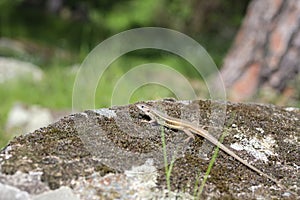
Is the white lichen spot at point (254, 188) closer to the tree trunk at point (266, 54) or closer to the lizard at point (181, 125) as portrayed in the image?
the lizard at point (181, 125)

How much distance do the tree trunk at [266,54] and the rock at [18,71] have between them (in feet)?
9.67

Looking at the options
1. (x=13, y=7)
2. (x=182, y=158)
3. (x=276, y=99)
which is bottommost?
(x=182, y=158)

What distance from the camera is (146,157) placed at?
241cm

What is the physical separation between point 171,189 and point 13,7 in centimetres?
1626

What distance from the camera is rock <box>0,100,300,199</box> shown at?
2205 mm

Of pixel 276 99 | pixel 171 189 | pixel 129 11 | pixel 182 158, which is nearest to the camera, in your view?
pixel 171 189

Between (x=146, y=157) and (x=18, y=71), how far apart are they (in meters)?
6.90

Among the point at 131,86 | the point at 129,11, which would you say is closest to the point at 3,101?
the point at 131,86

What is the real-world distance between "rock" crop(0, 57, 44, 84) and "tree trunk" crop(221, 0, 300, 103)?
2.95 meters

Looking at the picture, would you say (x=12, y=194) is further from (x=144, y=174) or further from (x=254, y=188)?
(x=254, y=188)

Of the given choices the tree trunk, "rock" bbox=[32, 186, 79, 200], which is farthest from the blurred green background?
"rock" bbox=[32, 186, 79, 200]

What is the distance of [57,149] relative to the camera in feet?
7.79

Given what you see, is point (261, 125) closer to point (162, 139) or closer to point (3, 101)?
point (162, 139)

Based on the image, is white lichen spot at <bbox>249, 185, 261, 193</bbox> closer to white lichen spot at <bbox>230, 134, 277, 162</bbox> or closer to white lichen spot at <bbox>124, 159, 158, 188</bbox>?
white lichen spot at <bbox>230, 134, 277, 162</bbox>
